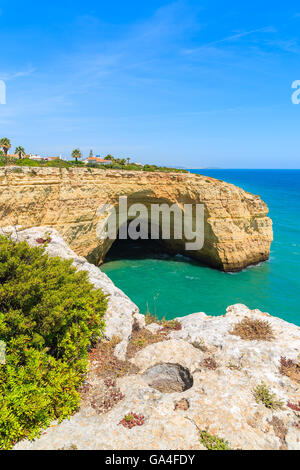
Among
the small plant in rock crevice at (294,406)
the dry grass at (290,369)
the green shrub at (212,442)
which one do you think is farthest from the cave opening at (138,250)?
the green shrub at (212,442)

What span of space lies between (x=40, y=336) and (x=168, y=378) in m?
4.14

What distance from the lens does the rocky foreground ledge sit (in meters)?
5.60

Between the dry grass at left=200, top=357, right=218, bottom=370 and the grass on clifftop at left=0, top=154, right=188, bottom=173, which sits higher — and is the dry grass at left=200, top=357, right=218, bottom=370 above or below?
below

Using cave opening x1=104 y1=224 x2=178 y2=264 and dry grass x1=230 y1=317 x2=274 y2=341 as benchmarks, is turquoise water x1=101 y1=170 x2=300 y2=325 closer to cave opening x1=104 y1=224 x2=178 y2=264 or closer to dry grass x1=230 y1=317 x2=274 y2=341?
cave opening x1=104 y1=224 x2=178 y2=264

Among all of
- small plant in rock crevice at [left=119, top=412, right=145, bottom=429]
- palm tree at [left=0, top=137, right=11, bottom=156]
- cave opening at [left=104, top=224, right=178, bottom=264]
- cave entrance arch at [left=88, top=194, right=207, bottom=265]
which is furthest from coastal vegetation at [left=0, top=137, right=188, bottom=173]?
small plant in rock crevice at [left=119, top=412, right=145, bottom=429]

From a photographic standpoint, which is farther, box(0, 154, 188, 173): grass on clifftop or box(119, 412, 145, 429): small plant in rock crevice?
box(0, 154, 188, 173): grass on clifftop

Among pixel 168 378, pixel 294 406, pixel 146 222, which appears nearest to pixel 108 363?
pixel 168 378

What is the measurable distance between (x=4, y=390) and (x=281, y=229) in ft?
155

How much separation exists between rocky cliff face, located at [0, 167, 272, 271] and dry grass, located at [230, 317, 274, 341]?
17467mm

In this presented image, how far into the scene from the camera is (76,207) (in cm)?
2312

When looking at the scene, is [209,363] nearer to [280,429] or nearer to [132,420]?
[280,429]

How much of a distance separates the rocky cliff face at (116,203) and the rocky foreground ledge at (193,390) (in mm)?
14054

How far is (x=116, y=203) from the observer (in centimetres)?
2661

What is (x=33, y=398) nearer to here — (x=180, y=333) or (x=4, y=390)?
(x=4, y=390)
